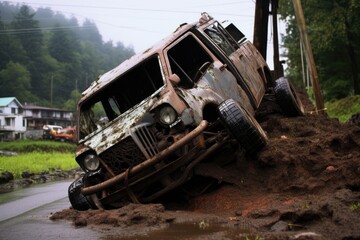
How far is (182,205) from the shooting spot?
216 inches

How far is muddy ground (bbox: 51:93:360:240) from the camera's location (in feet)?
11.6

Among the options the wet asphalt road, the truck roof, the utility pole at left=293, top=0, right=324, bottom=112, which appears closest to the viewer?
the wet asphalt road

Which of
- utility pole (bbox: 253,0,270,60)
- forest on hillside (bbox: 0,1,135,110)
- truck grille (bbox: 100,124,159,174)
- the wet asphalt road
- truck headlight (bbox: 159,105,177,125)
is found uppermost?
forest on hillside (bbox: 0,1,135,110)

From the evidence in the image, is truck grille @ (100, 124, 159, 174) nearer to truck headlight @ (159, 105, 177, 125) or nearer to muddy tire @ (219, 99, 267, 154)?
truck headlight @ (159, 105, 177, 125)

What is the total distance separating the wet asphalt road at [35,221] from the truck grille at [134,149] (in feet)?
2.97

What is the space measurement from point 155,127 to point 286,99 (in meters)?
3.78

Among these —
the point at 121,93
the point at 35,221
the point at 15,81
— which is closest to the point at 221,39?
the point at 121,93

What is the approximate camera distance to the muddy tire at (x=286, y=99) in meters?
8.02

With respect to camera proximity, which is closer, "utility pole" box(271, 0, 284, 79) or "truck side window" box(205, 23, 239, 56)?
"truck side window" box(205, 23, 239, 56)

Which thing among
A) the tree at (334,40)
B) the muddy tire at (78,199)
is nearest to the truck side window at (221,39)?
the muddy tire at (78,199)

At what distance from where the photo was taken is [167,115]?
513cm

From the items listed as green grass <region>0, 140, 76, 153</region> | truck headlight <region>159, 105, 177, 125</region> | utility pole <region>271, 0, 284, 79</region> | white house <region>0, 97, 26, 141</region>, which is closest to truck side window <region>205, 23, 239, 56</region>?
truck headlight <region>159, 105, 177, 125</region>

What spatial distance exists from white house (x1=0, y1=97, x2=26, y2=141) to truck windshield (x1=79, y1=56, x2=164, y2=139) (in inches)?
2162

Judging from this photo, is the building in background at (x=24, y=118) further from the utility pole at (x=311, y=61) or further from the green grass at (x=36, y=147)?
the utility pole at (x=311, y=61)
